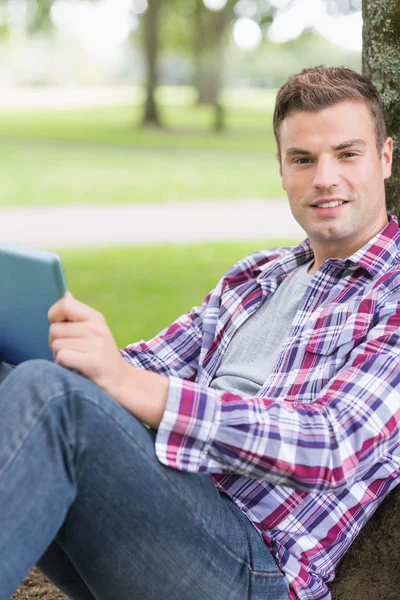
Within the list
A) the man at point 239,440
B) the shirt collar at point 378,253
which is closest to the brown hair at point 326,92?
the man at point 239,440

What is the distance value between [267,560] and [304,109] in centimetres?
112

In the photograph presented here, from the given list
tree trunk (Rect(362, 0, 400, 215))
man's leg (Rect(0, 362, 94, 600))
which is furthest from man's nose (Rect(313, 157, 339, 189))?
man's leg (Rect(0, 362, 94, 600))

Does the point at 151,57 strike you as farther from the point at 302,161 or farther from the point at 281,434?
the point at 281,434

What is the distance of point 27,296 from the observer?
1.76 metres

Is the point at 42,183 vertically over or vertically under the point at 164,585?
under

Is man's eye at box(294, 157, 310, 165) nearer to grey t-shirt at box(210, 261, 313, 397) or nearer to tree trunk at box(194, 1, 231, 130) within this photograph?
grey t-shirt at box(210, 261, 313, 397)

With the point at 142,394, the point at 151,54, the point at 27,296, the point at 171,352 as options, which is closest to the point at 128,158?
the point at 151,54

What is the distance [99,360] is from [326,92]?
992 mm

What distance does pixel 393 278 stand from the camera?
1.99 metres

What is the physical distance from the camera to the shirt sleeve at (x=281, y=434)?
169 centimetres

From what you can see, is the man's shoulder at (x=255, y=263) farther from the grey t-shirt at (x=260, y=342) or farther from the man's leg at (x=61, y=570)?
the man's leg at (x=61, y=570)

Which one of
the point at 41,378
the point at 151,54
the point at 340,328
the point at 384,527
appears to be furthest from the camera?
the point at 151,54

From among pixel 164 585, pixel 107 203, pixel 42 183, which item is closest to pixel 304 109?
pixel 164 585

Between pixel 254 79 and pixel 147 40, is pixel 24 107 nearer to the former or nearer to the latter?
pixel 147 40
